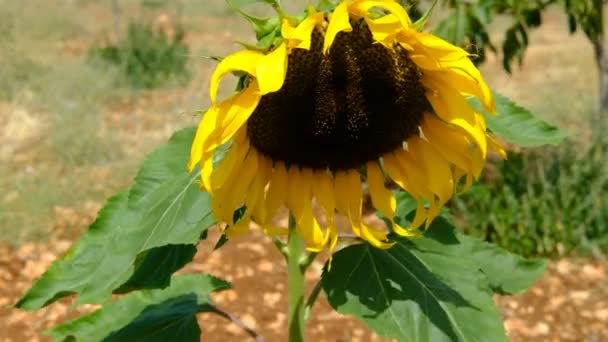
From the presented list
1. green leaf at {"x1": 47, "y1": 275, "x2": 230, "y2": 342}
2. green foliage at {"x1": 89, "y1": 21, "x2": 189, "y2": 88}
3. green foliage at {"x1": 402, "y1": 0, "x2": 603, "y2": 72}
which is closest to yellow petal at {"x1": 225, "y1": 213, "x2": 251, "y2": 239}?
green leaf at {"x1": 47, "y1": 275, "x2": 230, "y2": 342}

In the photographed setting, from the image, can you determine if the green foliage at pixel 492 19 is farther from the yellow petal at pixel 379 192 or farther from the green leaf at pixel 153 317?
the yellow petal at pixel 379 192

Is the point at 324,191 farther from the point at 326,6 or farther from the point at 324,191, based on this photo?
the point at 326,6

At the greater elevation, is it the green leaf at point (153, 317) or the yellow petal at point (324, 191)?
the yellow petal at point (324, 191)

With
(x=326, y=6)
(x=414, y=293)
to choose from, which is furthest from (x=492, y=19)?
(x=326, y=6)

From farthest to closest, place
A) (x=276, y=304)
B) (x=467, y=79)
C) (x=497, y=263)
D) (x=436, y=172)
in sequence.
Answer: (x=276, y=304) < (x=497, y=263) < (x=436, y=172) < (x=467, y=79)

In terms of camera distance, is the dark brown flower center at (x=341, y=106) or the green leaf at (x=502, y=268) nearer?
the dark brown flower center at (x=341, y=106)

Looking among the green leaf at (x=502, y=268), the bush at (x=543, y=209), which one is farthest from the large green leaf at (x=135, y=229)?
the bush at (x=543, y=209)
